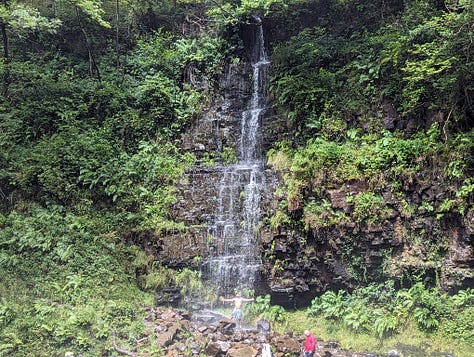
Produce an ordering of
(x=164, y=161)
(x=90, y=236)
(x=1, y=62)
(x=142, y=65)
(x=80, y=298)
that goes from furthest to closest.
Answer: (x=142, y=65), (x=1, y=62), (x=164, y=161), (x=90, y=236), (x=80, y=298)

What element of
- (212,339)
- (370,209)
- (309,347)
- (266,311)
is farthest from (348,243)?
(212,339)

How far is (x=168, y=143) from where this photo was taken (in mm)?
15695

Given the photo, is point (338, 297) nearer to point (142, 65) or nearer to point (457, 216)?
point (457, 216)

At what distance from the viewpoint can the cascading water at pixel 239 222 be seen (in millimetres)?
12133

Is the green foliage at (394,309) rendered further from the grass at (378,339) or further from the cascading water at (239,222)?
the cascading water at (239,222)

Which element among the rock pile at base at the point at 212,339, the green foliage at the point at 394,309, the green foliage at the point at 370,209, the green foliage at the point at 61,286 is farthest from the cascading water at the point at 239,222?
the green foliage at the point at 370,209

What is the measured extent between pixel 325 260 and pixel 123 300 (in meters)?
6.33

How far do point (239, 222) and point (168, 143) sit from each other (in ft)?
16.8

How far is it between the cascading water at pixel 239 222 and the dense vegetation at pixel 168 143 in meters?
0.96

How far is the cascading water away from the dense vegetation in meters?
0.96

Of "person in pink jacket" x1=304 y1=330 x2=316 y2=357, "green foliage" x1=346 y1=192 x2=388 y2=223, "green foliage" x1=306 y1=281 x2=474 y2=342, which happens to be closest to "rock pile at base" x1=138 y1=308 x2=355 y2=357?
"person in pink jacket" x1=304 y1=330 x2=316 y2=357

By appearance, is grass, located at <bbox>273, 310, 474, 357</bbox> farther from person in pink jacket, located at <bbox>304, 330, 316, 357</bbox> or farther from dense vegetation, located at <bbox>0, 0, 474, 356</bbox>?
person in pink jacket, located at <bbox>304, 330, 316, 357</bbox>

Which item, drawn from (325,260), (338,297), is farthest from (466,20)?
(338,297)

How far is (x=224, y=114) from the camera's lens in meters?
16.7
